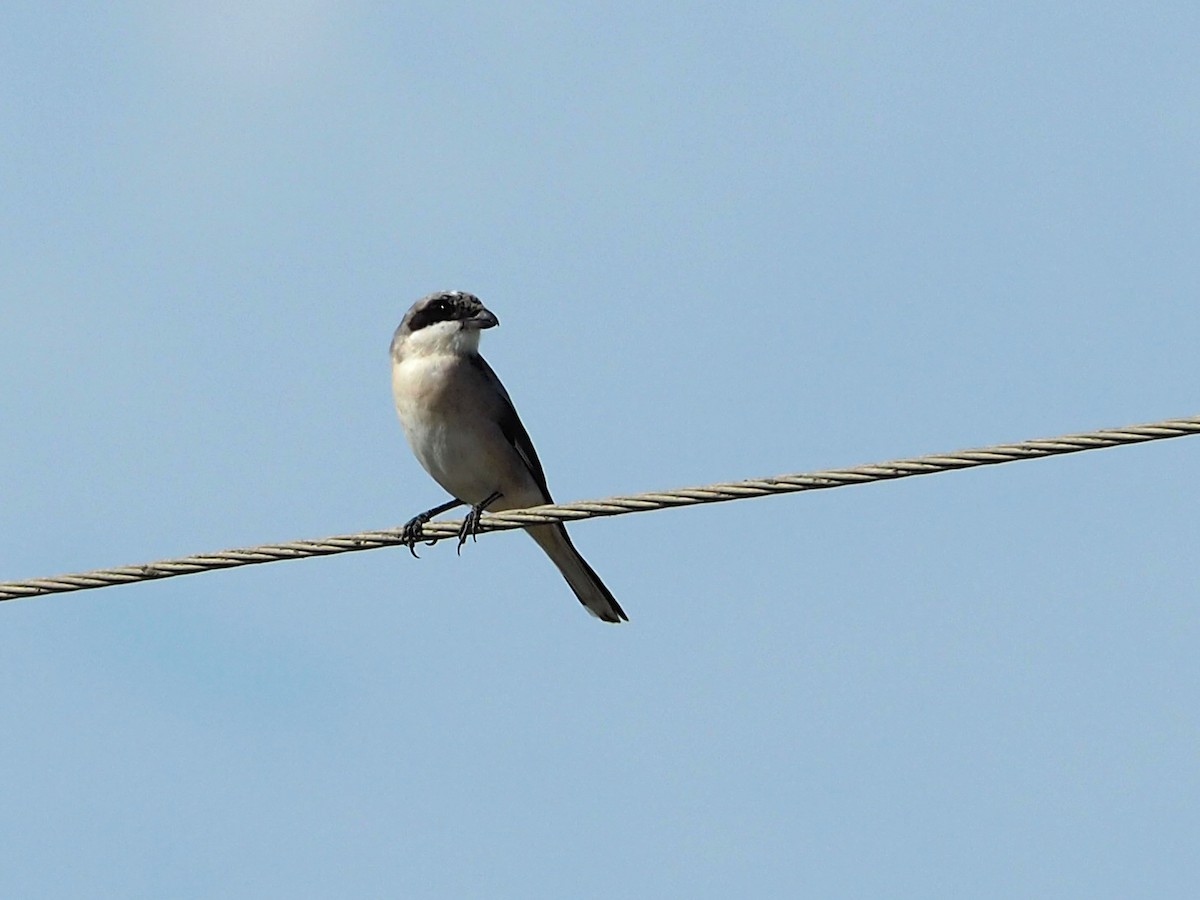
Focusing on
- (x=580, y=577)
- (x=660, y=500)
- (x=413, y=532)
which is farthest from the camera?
(x=580, y=577)

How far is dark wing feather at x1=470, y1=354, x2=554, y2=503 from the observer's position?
11.8 m

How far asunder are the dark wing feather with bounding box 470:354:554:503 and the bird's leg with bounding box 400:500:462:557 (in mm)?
492

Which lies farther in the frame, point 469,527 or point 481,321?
point 481,321

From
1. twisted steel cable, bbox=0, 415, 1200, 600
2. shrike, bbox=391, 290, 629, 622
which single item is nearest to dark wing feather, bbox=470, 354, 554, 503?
shrike, bbox=391, 290, 629, 622

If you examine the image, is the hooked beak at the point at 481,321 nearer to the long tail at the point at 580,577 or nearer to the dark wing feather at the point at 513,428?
the dark wing feather at the point at 513,428

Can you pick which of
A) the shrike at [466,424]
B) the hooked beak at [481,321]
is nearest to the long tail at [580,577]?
the shrike at [466,424]

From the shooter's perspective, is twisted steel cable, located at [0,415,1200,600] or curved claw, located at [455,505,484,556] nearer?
twisted steel cable, located at [0,415,1200,600]

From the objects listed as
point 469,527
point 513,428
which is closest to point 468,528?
point 469,527

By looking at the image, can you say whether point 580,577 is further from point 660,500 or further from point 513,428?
point 660,500

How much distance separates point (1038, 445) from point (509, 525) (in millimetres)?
2506

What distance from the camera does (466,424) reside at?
11.5m

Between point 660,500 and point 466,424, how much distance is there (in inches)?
167

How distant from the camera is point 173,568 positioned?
7793 mm

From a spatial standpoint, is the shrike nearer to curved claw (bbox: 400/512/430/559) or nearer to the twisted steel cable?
curved claw (bbox: 400/512/430/559)
